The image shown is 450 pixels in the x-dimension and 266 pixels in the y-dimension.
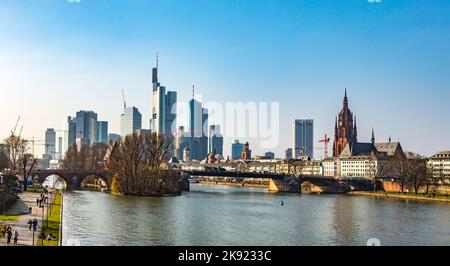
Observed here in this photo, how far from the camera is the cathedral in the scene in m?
67.9

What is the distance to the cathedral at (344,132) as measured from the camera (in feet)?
223

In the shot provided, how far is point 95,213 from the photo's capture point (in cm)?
2098

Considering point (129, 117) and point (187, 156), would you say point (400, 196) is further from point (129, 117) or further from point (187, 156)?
point (187, 156)

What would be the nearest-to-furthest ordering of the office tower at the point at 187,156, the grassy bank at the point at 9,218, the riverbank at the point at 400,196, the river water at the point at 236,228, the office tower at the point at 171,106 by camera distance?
the office tower at the point at 171,106 → the river water at the point at 236,228 → the grassy bank at the point at 9,218 → the riverbank at the point at 400,196 → the office tower at the point at 187,156

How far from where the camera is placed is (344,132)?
70.9m

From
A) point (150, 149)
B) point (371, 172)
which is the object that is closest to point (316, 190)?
point (371, 172)

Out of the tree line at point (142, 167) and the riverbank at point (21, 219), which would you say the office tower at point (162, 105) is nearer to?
the tree line at point (142, 167)

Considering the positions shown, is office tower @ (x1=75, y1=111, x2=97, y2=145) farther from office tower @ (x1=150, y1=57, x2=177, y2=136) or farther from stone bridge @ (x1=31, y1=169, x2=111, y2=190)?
stone bridge @ (x1=31, y1=169, x2=111, y2=190)

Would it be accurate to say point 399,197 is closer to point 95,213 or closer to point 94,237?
point 95,213

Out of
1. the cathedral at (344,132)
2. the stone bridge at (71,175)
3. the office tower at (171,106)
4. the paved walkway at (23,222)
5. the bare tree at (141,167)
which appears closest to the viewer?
the office tower at (171,106)

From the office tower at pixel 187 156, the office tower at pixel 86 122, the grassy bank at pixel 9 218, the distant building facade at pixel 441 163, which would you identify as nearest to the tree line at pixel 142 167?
the office tower at pixel 86 122

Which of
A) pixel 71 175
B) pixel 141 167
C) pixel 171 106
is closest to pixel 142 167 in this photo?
pixel 141 167

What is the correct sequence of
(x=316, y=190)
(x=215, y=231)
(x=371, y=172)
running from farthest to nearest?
(x=371, y=172) < (x=316, y=190) < (x=215, y=231)
